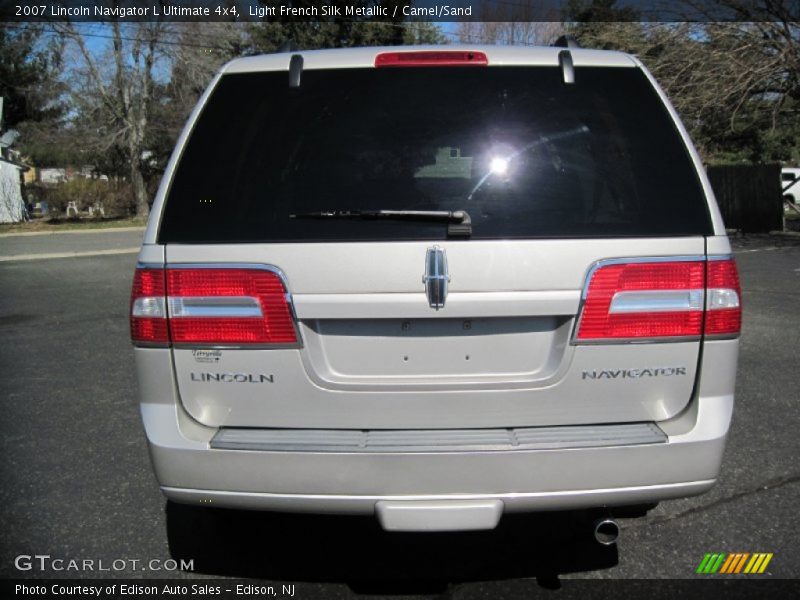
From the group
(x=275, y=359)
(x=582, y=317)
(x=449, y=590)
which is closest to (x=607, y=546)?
(x=449, y=590)

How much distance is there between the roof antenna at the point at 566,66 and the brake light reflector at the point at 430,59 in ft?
0.86

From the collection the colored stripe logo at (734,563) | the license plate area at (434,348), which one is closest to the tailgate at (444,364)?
the license plate area at (434,348)

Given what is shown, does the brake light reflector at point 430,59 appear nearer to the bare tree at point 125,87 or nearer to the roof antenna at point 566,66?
the roof antenna at point 566,66

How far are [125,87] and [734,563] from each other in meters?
34.6

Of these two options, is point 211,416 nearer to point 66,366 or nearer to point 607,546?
point 607,546

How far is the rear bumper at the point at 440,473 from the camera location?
7.98 ft

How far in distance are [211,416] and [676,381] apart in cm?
153

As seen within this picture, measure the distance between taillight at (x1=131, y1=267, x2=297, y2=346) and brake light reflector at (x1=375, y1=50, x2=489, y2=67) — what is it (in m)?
0.91

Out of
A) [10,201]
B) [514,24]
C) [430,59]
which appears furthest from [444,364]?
[514,24]

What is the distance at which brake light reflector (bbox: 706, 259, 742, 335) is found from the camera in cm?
252

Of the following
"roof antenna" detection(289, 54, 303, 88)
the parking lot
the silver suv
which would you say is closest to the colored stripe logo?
the parking lot

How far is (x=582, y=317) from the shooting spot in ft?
8.13

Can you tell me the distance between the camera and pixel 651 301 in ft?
8.17

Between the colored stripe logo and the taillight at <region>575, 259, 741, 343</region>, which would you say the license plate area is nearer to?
the taillight at <region>575, 259, 741, 343</region>
